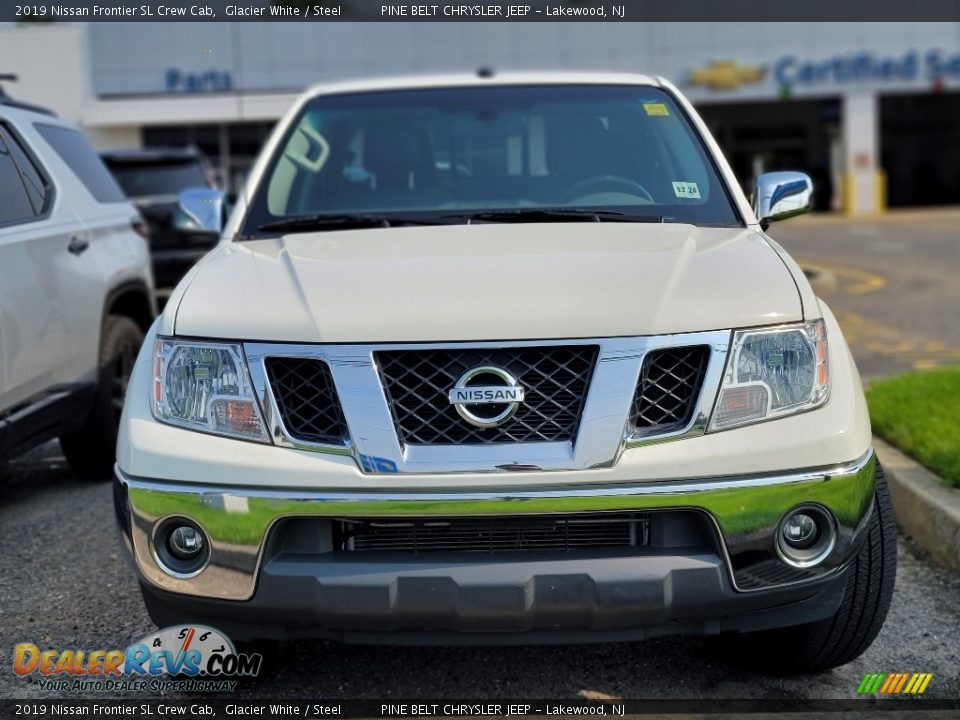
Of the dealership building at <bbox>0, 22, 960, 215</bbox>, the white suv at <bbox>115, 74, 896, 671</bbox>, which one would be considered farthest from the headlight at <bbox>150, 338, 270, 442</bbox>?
the dealership building at <bbox>0, 22, 960, 215</bbox>

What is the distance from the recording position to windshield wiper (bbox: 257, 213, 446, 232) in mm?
3574

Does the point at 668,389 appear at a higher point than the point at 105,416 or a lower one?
higher

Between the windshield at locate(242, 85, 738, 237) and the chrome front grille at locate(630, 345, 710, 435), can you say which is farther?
the windshield at locate(242, 85, 738, 237)

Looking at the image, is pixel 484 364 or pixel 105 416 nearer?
pixel 484 364

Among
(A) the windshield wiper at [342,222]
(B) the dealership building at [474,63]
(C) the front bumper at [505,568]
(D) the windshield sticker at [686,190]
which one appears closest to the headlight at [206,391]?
(C) the front bumper at [505,568]

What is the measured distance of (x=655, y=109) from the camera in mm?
4148

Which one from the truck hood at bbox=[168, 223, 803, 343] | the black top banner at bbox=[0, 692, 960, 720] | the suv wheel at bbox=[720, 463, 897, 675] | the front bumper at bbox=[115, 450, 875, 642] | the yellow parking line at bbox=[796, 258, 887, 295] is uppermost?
the truck hood at bbox=[168, 223, 803, 343]

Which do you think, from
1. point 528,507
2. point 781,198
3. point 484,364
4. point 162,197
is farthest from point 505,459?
point 162,197

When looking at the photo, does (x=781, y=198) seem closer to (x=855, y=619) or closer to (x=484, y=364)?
(x=855, y=619)

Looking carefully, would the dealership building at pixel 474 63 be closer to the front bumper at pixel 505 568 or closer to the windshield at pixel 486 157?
the windshield at pixel 486 157

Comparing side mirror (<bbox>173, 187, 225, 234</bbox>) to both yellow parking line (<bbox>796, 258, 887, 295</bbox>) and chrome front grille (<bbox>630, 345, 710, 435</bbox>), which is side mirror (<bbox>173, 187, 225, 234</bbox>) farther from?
yellow parking line (<bbox>796, 258, 887, 295</bbox>)

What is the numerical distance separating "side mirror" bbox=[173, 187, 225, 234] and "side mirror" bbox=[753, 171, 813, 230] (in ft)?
6.30

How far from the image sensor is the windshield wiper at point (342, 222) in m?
3.57

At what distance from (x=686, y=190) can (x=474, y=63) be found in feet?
103
